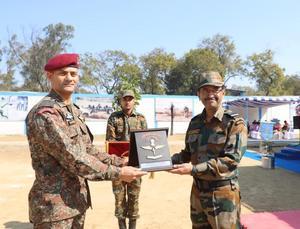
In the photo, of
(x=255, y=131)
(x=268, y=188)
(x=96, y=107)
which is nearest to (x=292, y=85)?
(x=255, y=131)

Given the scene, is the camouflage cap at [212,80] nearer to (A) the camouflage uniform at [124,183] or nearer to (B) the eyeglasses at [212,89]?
(B) the eyeglasses at [212,89]

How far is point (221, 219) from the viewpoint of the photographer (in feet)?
Answer: 9.27

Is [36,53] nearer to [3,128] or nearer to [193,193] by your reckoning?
[3,128]

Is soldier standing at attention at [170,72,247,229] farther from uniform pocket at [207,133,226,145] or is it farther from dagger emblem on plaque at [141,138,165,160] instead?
dagger emblem on plaque at [141,138,165,160]

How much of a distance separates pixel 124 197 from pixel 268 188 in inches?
170

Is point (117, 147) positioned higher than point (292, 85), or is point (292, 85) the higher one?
point (292, 85)

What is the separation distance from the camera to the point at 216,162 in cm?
280

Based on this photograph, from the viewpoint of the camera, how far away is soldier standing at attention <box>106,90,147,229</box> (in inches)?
186

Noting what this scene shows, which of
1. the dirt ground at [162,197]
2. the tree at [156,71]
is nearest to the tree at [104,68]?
the tree at [156,71]

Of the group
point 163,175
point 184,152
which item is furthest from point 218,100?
point 163,175

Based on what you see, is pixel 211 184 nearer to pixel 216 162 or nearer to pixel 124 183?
pixel 216 162

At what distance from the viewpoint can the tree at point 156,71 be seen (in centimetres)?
4247

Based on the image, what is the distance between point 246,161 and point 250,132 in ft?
34.5

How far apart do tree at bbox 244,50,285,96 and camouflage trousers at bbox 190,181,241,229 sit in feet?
148
